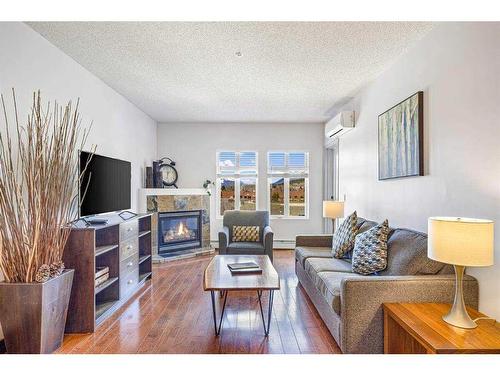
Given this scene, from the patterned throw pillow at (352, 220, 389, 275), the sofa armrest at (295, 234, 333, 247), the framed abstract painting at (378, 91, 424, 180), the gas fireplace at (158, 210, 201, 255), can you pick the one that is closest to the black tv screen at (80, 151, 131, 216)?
the gas fireplace at (158, 210, 201, 255)

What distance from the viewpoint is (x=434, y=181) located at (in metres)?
2.53

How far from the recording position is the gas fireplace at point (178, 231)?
214 inches

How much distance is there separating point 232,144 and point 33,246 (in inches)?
177

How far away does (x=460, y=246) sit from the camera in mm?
1644

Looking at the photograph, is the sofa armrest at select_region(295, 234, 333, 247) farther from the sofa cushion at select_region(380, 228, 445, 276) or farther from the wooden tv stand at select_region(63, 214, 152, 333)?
the wooden tv stand at select_region(63, 214, 152, 333)

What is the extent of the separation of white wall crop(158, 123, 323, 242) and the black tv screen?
226 cm

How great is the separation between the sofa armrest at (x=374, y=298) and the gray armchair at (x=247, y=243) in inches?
84.1

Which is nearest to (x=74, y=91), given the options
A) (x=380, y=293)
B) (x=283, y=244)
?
(x=380, y=293)

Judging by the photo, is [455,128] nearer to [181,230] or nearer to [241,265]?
[241,265]

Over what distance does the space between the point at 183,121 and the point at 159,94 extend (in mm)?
1746
